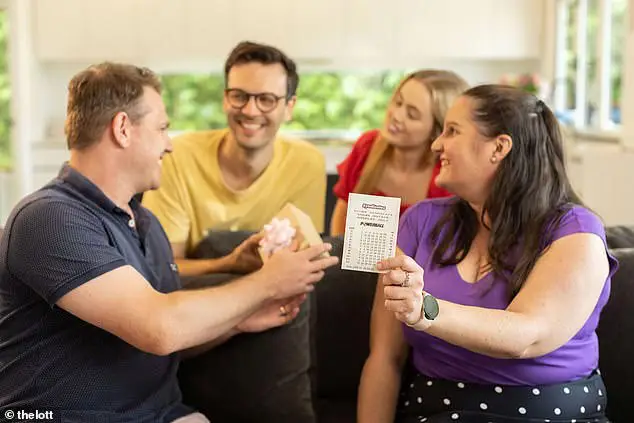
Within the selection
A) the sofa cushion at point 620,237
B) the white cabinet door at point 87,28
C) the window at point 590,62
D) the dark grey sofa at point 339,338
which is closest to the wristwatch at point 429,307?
the dark grey sofa at point 339,338

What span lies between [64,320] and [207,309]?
11.8 inches

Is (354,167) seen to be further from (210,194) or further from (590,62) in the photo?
(590,62)

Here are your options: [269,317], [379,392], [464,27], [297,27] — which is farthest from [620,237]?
[297,27]

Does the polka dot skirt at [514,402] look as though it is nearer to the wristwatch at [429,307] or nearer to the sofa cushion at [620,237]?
the wristwatch at [429,307]

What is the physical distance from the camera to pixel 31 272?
1.79 metres

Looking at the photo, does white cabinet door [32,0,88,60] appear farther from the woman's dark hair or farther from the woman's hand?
the woman's hand

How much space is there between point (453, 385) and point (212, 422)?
25.2 inches

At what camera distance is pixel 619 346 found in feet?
7.46

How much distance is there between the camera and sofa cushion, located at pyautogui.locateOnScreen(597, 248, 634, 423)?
2.27 meters

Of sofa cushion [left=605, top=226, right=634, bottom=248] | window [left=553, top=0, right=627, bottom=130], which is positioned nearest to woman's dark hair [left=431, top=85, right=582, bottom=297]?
sofa cushion [left=605, top=226, right=634, bottom=248]

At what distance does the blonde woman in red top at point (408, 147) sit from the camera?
9.18 feet

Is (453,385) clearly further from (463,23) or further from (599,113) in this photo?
(463,23)

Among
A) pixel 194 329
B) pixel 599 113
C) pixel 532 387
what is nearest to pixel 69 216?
pixel 194 329

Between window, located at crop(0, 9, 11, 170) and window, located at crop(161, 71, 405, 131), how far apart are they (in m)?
1.13
